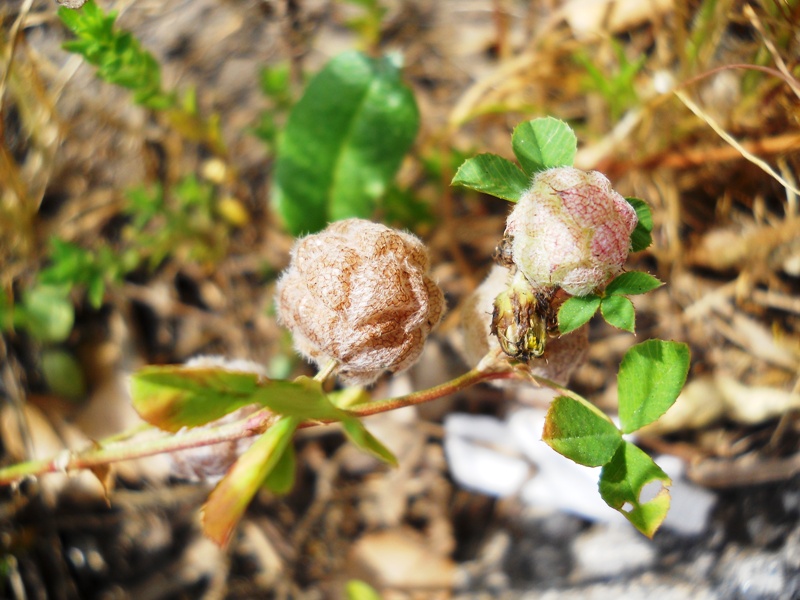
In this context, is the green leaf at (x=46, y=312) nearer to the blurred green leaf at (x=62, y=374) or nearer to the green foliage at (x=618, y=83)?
the blurred green leaf at (x=62, y=374)

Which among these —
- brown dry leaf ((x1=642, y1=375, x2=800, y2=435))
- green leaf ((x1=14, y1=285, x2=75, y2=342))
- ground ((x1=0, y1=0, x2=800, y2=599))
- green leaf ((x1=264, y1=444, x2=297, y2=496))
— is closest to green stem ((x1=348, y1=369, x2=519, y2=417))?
green leaf ((x1=264, y1=444, x2=297, y2=496))

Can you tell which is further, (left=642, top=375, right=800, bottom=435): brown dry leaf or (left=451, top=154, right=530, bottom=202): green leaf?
(left=642, top=375, right=800, bottom=435): brown dry leaf

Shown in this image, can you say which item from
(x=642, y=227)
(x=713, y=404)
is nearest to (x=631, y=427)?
(x=642, y=227)

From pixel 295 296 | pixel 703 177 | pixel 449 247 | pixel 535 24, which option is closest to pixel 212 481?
pixel 295 296

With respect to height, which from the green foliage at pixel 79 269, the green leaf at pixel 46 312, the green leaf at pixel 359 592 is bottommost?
the green leaf at pixel 359 592

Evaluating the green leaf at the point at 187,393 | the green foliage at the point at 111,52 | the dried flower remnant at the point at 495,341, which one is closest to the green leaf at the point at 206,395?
the green leaf at the point at 187,393

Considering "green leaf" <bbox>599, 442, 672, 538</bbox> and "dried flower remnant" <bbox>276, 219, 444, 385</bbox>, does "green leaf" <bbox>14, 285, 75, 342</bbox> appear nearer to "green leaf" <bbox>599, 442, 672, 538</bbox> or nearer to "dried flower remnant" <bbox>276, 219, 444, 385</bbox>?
"dried flower remnant" <bbox>276, 219, 444, 385</bbox>

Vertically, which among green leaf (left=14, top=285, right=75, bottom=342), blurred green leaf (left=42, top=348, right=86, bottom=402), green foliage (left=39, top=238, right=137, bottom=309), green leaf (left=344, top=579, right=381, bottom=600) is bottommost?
green leaf (left=344, top=579, right=381, bottom=600)
